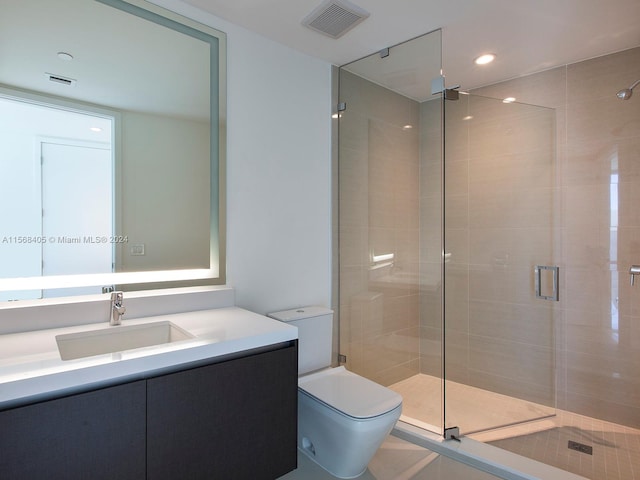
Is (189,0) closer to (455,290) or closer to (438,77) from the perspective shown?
(438,77)

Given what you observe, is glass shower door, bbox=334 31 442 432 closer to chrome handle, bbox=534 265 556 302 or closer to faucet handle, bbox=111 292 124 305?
chrome handle, bbox=534 265 556 302

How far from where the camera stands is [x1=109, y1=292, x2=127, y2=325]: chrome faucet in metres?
1.65

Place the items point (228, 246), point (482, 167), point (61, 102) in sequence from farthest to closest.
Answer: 1. point (482, 167)
2. point (228, 246)
3. point (61, 102)

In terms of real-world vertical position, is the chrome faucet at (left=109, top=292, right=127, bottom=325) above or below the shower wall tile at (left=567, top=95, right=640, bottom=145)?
below

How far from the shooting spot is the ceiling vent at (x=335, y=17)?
1964mm

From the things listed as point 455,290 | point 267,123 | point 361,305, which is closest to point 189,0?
point 267,123

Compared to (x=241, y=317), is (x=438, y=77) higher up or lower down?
higher up

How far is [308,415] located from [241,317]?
2.06 feet

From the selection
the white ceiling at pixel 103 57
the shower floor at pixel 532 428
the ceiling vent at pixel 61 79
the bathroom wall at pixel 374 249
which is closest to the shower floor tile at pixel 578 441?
the shower floor at pixel 532 428

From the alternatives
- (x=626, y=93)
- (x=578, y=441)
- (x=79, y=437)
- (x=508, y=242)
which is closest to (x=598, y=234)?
(x=508, y=242)

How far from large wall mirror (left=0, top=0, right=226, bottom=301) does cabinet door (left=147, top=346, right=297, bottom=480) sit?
0.72m

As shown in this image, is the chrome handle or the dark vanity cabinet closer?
the dark vanity cabinet

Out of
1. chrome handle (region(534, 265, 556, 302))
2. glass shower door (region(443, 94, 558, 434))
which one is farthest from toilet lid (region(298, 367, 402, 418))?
chrome handle (region(534, 265, 556, 302))

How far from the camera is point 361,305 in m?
2.70
